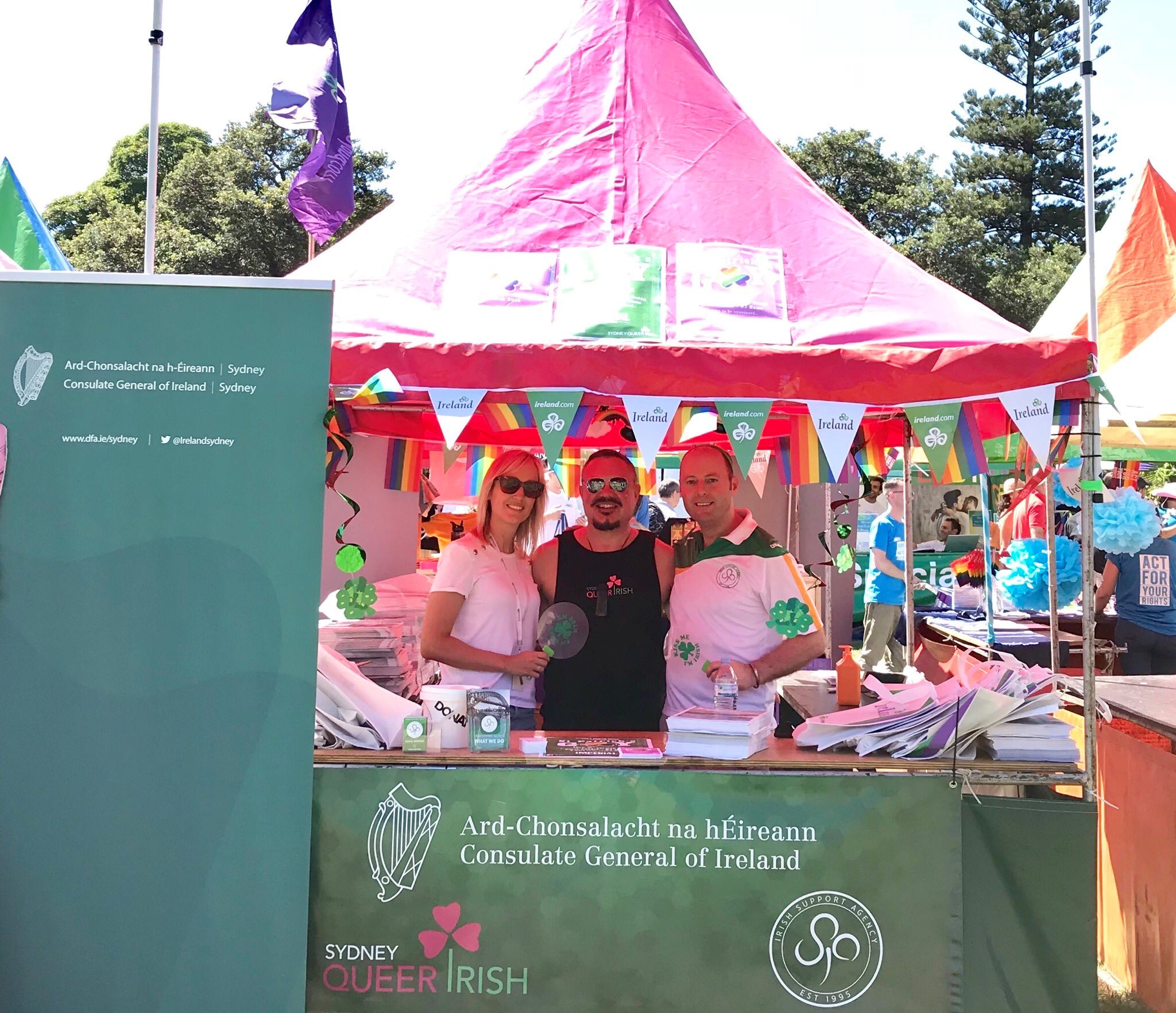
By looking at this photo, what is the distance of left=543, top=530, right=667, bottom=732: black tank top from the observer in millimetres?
3822

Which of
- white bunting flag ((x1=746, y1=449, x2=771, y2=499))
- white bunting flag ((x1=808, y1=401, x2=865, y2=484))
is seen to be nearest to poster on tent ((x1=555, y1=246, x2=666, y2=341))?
white bunting flag ((x1=808, y1=401, x2=865, y2=484))

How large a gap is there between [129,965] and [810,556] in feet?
18.9

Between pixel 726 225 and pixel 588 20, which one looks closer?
pixel 726 225

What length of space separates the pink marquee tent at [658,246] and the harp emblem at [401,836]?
1.27 m

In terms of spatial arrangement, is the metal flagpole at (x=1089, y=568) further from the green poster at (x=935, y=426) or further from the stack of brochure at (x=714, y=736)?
the stack of brochure at (x=714, y=736)

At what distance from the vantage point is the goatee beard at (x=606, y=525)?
3.95m

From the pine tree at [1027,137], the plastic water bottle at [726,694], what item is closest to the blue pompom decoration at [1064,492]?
the plastic water bottle at [726,694]

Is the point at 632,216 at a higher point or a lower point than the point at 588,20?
lower

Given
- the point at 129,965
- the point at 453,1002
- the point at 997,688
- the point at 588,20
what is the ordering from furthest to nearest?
1. the point at 588,20
2. the point at 997,688
3. the point at 453,1002
4. the point at 129,965

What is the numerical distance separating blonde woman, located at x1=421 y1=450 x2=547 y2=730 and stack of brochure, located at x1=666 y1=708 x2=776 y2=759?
1.91 feet

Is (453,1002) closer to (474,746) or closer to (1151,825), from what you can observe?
(474,746)

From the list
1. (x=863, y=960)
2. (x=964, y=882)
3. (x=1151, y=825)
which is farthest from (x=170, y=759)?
(x=1151, y=825)

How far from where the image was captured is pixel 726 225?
13.2ft

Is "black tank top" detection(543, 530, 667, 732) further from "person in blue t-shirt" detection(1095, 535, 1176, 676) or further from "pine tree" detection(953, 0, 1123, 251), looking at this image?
"pine tree" detection(953, 0, 1123, 251)
